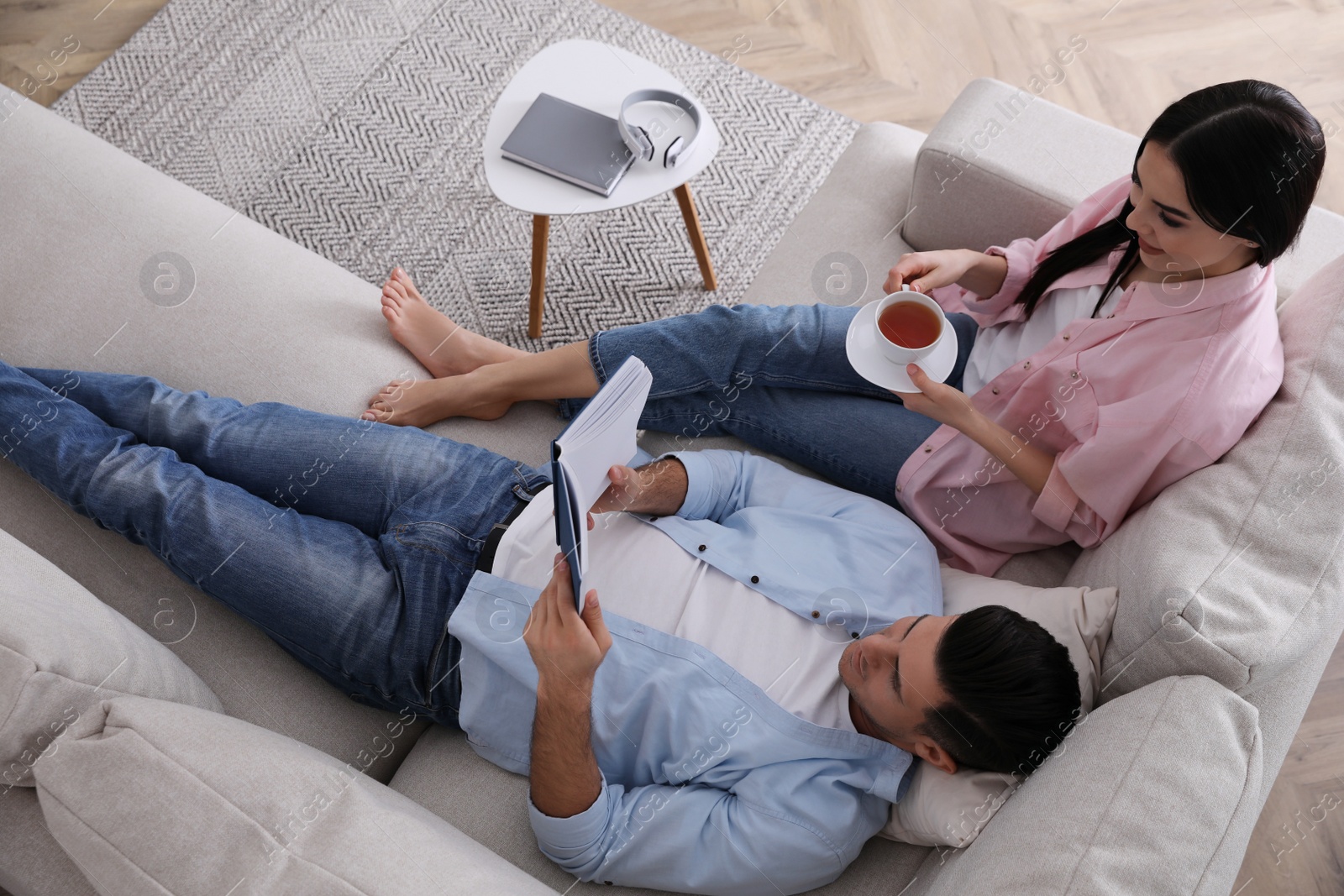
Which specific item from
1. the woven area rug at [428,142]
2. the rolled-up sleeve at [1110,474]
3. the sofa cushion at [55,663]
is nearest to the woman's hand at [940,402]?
the rolled-up sleeve at [1110,474]

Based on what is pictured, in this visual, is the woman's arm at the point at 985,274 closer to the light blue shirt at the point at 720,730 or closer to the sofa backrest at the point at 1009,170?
the sofa backrest at the point at 1009,170

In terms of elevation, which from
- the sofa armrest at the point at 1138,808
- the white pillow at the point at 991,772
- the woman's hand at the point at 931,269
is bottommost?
the white pillow at the point at 991,772

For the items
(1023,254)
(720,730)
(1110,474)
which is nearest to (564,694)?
(720,730)

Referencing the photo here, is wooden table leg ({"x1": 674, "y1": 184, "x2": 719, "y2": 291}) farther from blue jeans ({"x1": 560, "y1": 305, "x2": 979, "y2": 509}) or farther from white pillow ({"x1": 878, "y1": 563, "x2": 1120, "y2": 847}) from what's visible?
white pillow ({"x1": 878, "y1": 563, "x2": 1120, "y2": 847})

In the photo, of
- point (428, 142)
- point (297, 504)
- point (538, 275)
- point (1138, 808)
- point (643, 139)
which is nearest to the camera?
point (1138, 808)

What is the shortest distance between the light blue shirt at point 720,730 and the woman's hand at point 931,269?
0.37 metres

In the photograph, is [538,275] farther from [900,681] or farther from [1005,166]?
[900,681]

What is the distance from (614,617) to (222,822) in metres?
0.53

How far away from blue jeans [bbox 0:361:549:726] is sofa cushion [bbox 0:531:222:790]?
125mm

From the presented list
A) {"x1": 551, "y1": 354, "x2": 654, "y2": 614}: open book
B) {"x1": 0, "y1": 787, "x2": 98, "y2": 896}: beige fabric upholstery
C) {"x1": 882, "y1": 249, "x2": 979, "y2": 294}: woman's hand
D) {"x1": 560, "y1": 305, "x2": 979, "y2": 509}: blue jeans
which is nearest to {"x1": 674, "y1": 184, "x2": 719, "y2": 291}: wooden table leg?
{"x1": 560, "y1": 305, "x2": 979, "y2": 509}: blue jeans

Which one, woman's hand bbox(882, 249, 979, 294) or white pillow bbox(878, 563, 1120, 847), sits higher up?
woman's hand bbox(882, 249, 979, 294)

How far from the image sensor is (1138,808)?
1.00 metres

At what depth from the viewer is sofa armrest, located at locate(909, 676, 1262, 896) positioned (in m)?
0.97

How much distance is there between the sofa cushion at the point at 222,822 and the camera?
98 cm
